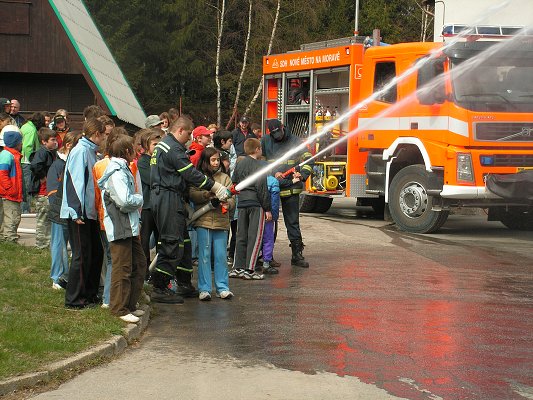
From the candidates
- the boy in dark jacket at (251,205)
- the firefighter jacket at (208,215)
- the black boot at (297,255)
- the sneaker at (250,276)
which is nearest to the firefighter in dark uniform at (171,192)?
the firefighter jacket at (208,215)

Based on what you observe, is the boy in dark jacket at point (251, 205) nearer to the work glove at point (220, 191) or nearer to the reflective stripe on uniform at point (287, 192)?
the reflective stripe on uniform at point (287, 192)

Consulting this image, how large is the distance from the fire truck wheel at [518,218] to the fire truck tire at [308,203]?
13.9ft

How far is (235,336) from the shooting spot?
8133 millimetres

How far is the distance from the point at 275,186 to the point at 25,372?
6.02 m

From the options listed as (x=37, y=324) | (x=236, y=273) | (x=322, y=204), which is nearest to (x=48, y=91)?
(x=322, y=204)

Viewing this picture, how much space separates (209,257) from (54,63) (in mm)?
22732

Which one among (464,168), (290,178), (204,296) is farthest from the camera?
(464,168)

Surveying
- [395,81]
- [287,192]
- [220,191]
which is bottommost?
[287,192]

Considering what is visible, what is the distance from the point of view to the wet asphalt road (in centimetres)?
656

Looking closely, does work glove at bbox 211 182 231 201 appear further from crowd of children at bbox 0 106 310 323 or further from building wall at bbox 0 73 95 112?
building wall at bbox 0 73 95 112

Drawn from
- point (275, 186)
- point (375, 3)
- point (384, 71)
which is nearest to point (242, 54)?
point (375, 3)

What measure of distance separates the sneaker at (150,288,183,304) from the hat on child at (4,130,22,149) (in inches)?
135

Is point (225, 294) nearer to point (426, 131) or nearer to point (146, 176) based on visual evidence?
point (146, 176)

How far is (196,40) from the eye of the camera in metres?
49.0
